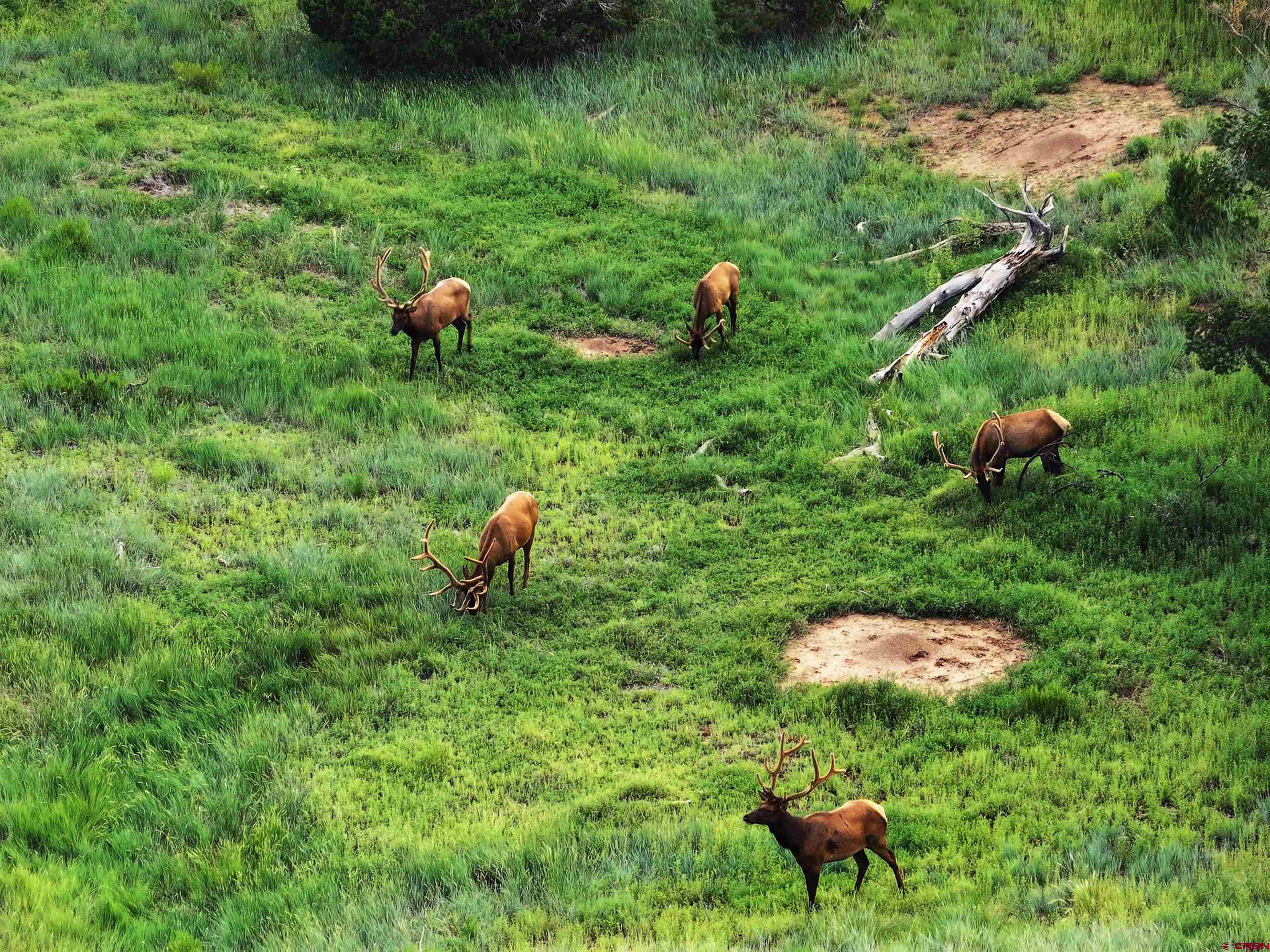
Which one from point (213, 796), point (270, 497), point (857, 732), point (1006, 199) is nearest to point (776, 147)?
point (1006, 199)

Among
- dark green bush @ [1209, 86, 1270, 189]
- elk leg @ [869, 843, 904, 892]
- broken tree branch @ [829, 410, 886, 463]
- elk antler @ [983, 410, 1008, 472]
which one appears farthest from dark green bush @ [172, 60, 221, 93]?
elk leg @ [869, 843, 904, 892]

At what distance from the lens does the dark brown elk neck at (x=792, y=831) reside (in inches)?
324

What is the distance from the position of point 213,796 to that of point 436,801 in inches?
65.7

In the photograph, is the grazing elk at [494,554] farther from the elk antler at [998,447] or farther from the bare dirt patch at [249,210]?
the bare dirt patch at [249,210]

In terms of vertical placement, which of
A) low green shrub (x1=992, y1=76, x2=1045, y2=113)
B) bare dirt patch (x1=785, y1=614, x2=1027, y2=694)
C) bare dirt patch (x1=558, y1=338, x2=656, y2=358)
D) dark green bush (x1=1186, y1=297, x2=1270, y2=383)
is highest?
low green shrub (x1=992, y1=76, x2=1045, y2=113)

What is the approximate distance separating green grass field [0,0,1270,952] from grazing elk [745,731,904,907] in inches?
14.7

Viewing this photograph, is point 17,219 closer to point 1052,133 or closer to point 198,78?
point 198,78

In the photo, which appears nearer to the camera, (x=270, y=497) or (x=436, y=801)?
(x=436, y=801)

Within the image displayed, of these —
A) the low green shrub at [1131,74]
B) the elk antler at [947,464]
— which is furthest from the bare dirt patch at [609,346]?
the low green shrub at [1131,74]

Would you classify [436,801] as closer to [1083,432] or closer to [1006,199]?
[1083,432]

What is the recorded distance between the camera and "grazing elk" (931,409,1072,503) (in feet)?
43.3

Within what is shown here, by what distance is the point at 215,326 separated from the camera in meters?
16.9

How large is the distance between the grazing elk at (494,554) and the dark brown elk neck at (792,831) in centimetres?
454

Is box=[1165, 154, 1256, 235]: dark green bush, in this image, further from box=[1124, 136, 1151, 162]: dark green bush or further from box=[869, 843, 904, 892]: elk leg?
box=[869, 843, 904, 892]: elk leg
